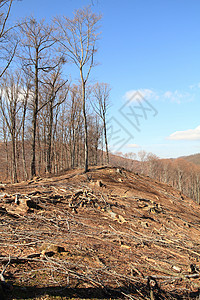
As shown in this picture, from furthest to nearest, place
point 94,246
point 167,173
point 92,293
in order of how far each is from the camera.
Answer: point 167,173
point 94,246
point 92,293

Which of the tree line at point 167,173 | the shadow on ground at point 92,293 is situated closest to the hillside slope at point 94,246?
the shadow on ground at point 92,293

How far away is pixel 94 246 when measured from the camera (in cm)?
400

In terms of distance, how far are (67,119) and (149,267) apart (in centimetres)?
1987

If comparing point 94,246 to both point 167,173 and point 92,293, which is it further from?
point 167,173

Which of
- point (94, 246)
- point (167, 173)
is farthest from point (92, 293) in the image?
point (167, 173)

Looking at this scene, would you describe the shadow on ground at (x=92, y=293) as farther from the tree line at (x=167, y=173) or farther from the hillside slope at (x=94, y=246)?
the tree line at (x=167, y=173)

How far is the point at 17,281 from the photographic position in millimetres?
2529

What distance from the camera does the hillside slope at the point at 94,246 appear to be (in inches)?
109

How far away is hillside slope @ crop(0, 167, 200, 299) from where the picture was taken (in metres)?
2.76

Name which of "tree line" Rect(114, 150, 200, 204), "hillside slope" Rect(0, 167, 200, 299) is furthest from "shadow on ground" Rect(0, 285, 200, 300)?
"tree line" Rect(114, 150, 200, 204)

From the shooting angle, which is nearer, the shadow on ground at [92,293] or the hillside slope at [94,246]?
the shadow on ground at [92,293]

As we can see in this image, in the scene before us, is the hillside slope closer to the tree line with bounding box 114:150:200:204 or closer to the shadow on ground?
the shadow on ground

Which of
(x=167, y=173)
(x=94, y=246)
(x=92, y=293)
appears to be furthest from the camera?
(x=167, y=173)

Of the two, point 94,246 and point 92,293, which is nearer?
point 92,293
